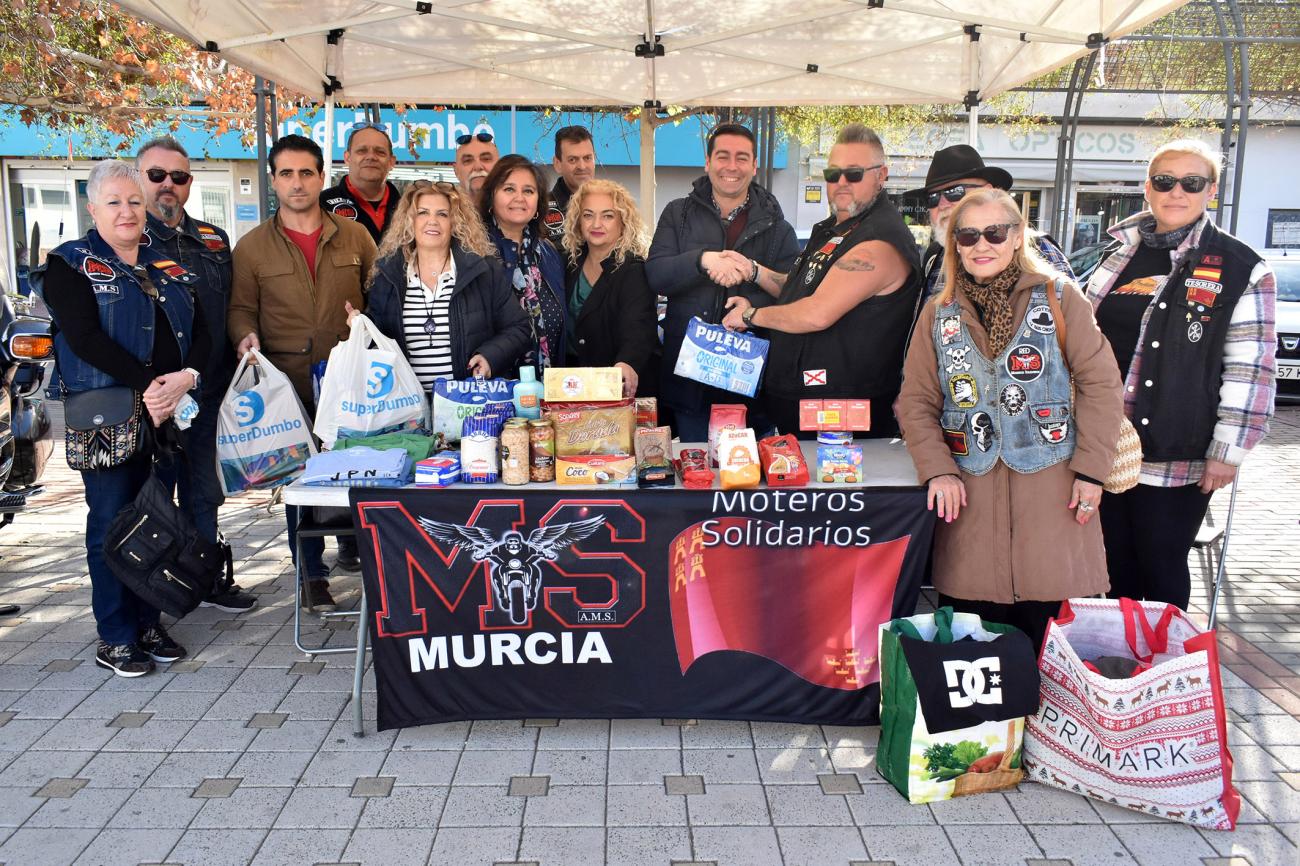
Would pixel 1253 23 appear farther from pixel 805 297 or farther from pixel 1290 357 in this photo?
pixel 805 297

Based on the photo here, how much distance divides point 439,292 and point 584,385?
920 mm

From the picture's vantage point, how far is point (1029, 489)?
284 cm

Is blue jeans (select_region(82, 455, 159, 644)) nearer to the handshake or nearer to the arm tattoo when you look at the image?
the handshake

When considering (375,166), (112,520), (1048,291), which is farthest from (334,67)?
(1048,291)

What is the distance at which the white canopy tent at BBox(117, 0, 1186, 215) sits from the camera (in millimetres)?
4633

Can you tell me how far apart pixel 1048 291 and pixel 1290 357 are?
8.45 metres

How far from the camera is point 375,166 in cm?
468

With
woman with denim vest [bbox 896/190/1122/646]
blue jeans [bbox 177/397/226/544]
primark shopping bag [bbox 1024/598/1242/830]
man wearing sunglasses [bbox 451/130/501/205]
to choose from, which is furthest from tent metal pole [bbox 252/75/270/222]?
primark shopping bag [bbox 1024/598/1242/830]

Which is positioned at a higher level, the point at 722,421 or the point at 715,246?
the point at 715,246

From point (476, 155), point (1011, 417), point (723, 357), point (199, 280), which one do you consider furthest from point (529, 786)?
point (476, 155)

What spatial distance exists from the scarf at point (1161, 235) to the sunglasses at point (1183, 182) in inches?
4.6

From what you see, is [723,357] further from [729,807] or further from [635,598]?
[729,807]

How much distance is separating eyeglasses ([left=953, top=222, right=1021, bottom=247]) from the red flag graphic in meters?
0.95

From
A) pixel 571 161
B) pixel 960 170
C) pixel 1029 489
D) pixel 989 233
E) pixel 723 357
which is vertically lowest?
pixel 1029 489
